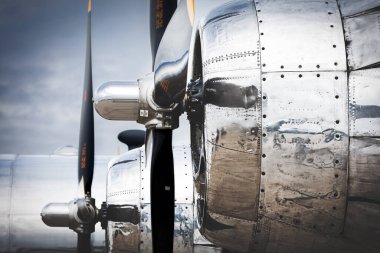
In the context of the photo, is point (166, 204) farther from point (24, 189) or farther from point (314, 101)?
point (24, 189)

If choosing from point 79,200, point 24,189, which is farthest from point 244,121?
point 24,189

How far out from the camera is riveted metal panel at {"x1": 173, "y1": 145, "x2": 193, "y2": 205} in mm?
10664

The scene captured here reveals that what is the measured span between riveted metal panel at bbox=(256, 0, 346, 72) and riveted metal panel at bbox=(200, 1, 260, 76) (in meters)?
0.12

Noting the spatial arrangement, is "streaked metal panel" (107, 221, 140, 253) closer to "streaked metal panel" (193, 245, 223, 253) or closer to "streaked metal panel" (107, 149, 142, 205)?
"streaked metal panel" (107, 149, 142, 205)

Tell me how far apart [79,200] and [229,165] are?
6077 millimetres

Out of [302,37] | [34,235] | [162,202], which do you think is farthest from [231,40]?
[34,235]

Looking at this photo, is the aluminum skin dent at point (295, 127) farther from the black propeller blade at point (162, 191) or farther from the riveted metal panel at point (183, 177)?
the riveted metal panel at point (183, 177)

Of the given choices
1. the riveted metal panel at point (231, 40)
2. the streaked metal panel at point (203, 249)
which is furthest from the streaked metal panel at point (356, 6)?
the streaked metal panel at point (203, 249)

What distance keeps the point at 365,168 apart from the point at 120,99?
3662 mm

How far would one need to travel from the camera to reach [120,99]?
315 inches

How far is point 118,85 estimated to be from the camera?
8.07 m

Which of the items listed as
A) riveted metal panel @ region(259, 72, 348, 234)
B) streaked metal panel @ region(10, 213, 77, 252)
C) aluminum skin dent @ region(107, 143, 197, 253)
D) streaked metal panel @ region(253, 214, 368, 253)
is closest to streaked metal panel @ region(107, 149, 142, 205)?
aluminum skin dent @ region(107, 143, 197, 253)

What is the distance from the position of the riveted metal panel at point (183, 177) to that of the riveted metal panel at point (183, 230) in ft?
0.55

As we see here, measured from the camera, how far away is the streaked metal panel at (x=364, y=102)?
18.4 feet
